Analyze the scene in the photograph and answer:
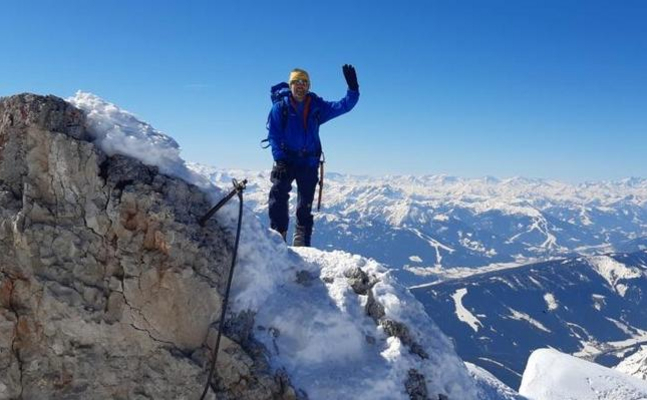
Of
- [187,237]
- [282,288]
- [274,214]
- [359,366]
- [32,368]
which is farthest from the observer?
[274,214]

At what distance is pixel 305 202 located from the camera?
14.9m

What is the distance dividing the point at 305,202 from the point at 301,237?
1.01 meters

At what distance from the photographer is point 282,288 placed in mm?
11289

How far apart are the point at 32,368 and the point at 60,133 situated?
4.04 m

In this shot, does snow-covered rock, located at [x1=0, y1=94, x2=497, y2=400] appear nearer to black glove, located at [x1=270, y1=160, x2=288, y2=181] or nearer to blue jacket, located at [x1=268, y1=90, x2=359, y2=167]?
black glove, located at [x1=270, y1=160, x2=288, y2=181]

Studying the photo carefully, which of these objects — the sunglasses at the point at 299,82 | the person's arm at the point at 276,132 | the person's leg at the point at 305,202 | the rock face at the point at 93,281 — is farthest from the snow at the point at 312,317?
the sunglasses at the point at 299,82

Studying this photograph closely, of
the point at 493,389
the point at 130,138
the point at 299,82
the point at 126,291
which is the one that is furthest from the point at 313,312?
the point at 493,389

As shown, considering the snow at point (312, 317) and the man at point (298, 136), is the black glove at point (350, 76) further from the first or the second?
the snow at point (312, 317)

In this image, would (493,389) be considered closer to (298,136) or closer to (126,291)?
(298,136)

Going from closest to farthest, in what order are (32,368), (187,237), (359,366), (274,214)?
1. (32,368)
2. (187,237)
3. (359,366)
4. (274,214)

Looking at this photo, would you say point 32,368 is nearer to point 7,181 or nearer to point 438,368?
point 7,181

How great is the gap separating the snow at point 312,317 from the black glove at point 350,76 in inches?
200

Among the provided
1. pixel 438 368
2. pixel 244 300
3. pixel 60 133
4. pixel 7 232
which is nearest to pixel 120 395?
pixel 244 300

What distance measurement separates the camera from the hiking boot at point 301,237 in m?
15.1
